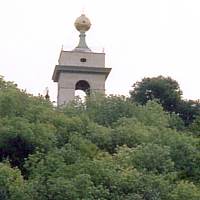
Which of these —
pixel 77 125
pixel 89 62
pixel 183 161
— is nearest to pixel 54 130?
pixel 77 125

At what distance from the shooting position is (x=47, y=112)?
1276 inches

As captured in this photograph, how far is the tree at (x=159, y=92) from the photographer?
43969 mm

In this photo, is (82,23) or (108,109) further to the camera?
(82,23)

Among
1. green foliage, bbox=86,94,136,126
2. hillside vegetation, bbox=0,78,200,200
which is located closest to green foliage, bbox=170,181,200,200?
hillside vegetation, bbox=0,78,200,200

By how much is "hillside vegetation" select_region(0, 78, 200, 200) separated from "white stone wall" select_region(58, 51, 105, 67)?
3.74m

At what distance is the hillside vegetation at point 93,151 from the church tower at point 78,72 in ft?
10.6

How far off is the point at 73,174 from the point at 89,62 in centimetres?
1434

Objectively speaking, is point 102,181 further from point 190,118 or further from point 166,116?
point 190,118

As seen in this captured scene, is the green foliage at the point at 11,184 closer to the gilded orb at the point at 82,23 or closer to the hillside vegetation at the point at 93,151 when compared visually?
the hillside vegetation at the point at 93,151

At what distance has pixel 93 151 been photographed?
29.2 metres

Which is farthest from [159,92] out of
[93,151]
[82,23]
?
[93,151]

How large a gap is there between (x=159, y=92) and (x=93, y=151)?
605 inches

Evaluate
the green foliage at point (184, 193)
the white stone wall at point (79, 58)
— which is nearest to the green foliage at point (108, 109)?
the white stone wall at point (79, 58)

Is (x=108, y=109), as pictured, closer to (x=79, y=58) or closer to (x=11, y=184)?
(x=79, y=58)
